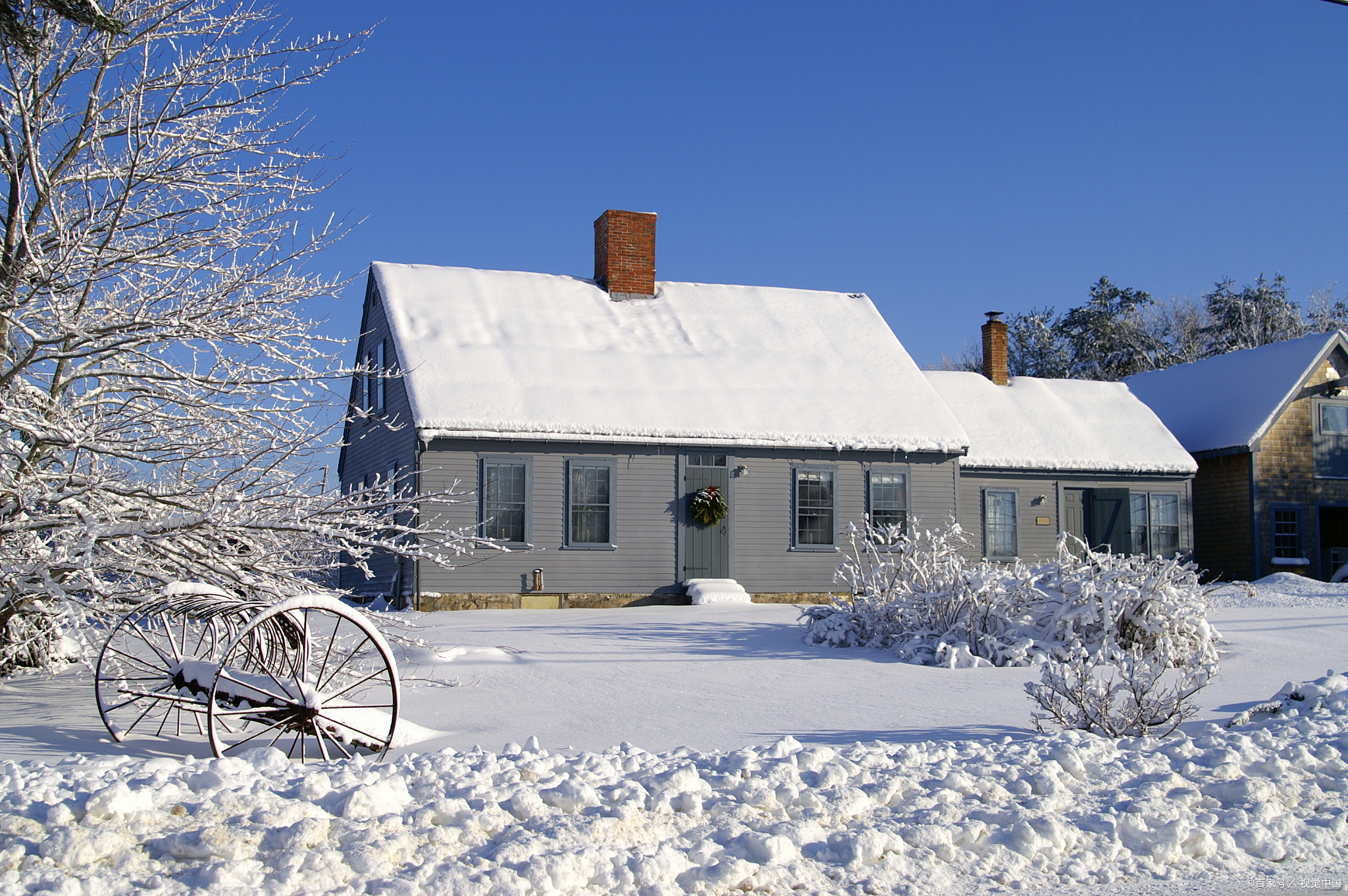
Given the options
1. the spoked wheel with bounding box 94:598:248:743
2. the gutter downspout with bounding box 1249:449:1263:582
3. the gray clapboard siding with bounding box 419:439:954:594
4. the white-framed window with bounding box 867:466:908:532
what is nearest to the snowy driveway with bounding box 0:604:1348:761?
the spoked wheel with bounding box 94:598:248:743

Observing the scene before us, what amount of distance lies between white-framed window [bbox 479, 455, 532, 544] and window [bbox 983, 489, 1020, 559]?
366 inches

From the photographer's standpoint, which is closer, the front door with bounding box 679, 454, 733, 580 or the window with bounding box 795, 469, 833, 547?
the front door with bounding box 679, 454, 733, 580

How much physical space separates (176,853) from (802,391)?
1626cm

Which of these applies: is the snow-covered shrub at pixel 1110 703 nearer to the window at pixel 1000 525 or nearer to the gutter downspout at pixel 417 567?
the gutter downspout at pixel 417 567

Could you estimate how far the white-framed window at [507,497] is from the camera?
56.5ft

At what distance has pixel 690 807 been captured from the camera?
5.09 meters

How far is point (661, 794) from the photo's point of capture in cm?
515

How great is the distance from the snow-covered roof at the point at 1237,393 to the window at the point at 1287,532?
1.85 m

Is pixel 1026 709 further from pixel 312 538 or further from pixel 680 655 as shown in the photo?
pixel 312 538

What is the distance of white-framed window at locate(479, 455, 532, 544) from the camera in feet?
56.5

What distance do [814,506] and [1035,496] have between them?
18.6 ft

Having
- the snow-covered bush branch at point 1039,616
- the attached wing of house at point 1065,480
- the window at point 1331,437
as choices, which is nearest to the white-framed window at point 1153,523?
the attached wing of house at point 1065,480

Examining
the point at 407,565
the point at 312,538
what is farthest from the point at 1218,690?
the point at 407,565

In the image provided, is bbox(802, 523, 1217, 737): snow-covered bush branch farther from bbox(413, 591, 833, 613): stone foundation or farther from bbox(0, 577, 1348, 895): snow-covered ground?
bbox(413, 591, 833, 613): stone foundation
